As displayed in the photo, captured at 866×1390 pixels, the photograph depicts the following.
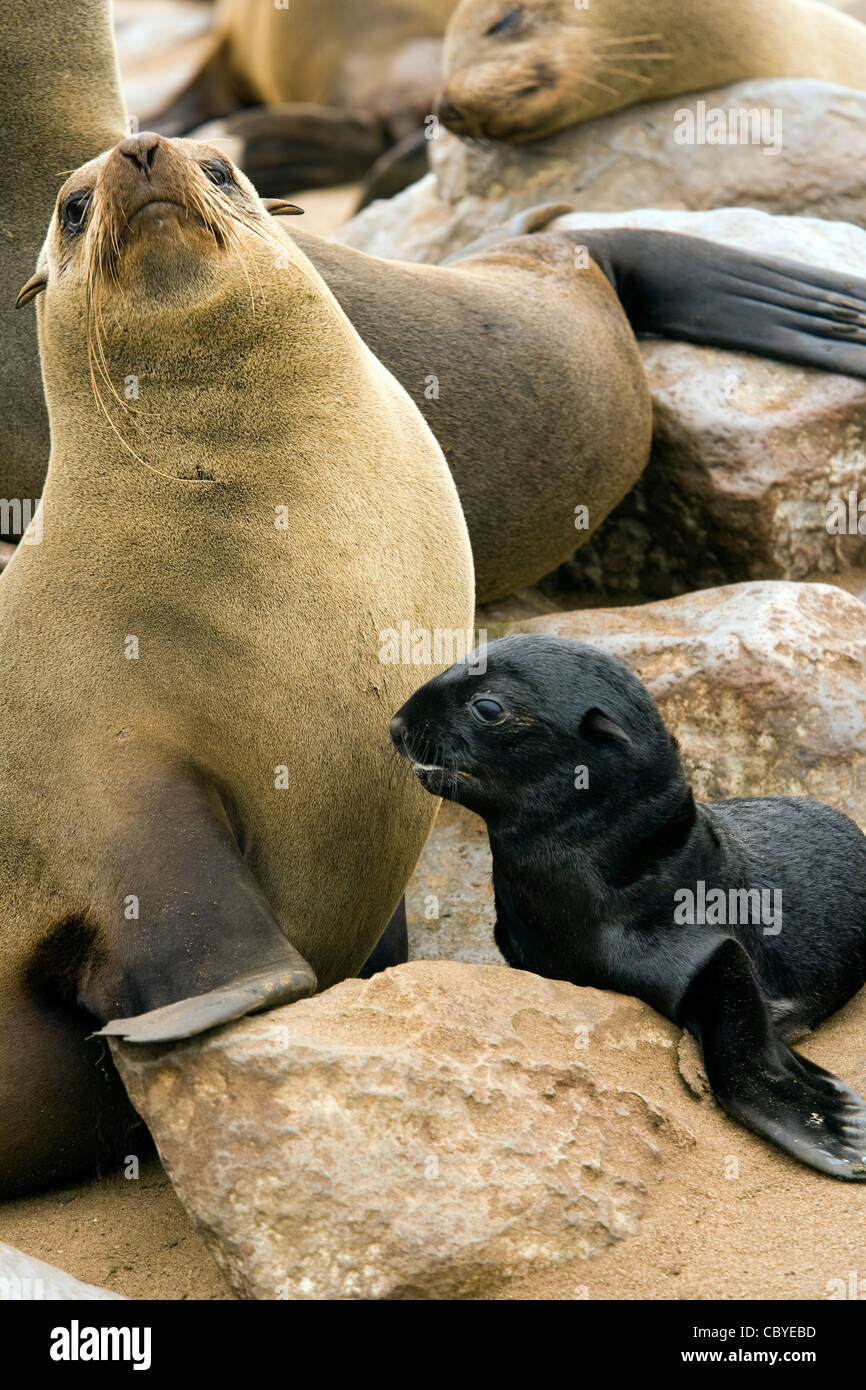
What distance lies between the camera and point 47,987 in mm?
3584

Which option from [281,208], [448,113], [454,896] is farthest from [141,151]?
[448,113]

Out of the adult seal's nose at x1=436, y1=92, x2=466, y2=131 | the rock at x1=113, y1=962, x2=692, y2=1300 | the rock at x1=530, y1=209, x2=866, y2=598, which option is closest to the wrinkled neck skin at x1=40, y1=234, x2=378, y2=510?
the rock at x1=113, y1=962, x2=692, y2=1300

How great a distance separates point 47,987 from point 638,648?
82.7 inches

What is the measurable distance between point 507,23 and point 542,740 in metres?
5.24

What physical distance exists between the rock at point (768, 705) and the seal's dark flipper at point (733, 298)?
1.66 meters

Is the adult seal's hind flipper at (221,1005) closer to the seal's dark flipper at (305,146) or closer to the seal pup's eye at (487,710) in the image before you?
the seal pup's eye at (487,710)

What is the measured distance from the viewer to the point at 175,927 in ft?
10.8

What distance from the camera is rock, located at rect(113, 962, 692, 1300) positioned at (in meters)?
2.87

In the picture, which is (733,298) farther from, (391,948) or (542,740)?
(542,740)

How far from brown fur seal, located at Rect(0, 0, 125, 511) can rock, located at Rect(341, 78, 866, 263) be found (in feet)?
8.43

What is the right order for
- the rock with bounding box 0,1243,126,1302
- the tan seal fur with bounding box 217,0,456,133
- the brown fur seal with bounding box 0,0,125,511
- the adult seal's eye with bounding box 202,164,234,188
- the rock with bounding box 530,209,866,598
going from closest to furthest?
the rock with bounding box 0,1243,126,1302
the adult seal's eye with bounding box 202,164,234,188
the brown fur seal with bounding box 0,0,125,511
the rock with bounding box 530,209,866,598
the tan seal fur with bounding box 217,0,456,133

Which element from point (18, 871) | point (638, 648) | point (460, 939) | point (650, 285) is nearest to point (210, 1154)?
point (18, 871)

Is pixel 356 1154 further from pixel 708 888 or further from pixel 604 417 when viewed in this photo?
pixel 604 417

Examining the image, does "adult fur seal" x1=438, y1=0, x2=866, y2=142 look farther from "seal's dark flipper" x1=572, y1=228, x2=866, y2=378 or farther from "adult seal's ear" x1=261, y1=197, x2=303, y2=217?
"adult seal's ear" x1=261, y1=197, x2=303, y2=217
